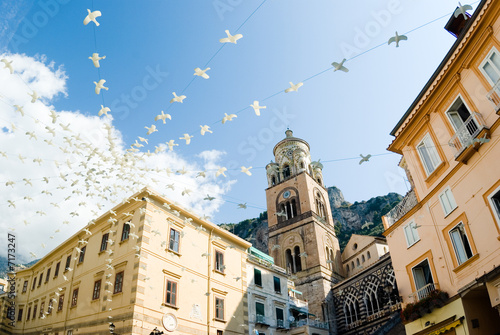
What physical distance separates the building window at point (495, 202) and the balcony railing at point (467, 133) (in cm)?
192

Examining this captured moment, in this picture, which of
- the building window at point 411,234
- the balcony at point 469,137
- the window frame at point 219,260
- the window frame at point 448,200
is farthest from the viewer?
the window frame at point 219,260

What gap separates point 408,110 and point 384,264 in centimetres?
2289

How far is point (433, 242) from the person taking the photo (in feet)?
50.8

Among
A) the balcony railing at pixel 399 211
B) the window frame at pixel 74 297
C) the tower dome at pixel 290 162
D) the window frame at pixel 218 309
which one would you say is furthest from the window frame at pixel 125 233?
the tower dome at pixel 290 162

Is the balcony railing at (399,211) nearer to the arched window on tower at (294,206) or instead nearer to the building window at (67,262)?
the building window at (67,262)

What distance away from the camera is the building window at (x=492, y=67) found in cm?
1264

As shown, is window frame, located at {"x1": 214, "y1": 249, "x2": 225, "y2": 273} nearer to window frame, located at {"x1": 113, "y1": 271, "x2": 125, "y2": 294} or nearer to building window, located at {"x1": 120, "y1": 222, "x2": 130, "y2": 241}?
building window, located at {"x1": 120, "y1": 222, "x2": 130, "y2": 241}

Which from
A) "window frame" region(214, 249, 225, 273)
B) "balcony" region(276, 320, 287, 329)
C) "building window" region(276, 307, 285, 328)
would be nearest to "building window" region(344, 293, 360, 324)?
"building window" region(276, 307, 285, 328)

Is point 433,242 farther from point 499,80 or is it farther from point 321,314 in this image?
point 321,314

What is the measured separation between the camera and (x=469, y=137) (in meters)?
13.5

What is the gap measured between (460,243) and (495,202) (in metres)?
2.36

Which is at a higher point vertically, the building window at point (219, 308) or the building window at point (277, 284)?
the building window at point (277, 284)

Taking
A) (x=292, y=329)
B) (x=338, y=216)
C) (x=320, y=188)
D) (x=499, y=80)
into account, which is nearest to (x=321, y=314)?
(x=292, y=329)

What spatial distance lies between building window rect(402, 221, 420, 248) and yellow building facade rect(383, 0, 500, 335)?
0.05 m
